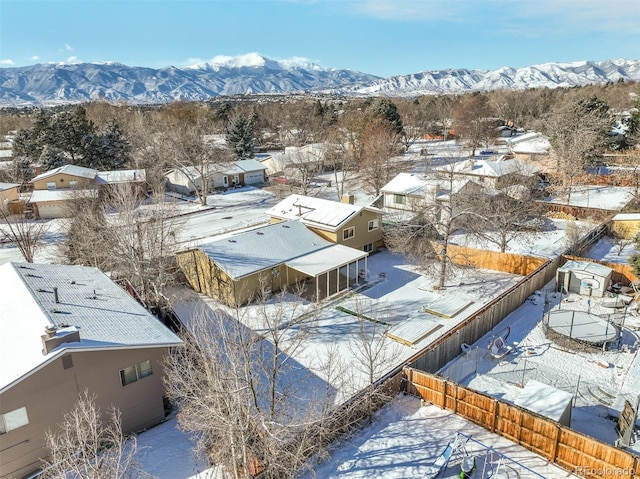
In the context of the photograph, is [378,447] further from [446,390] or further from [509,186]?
[509,186]

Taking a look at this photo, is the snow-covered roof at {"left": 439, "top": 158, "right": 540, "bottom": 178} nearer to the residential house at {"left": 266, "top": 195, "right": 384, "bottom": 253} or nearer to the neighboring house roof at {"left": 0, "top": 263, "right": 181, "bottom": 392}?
the residential house at {"left": 266, "top": 195, "right": 384, "bottom": 253}

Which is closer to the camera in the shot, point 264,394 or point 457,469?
point 457,469

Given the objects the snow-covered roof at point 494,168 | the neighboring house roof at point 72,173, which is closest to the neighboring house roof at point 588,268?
the snow-covered roof at point 494,168

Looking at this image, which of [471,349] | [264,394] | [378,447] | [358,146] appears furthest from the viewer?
[358,146]

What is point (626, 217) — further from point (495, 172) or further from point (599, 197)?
point (599, 197)

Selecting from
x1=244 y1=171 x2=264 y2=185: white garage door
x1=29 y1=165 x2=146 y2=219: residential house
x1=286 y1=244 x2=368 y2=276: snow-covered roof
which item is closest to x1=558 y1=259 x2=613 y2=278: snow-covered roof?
→ x1=286 y1=244 x2=368 y2=276: snow-covered roof

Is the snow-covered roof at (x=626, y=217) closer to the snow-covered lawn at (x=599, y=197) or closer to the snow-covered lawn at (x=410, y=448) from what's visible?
the snow-covered lawn at (x=599, y=197)

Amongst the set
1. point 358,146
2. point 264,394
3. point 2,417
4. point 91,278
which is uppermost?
point 358,146

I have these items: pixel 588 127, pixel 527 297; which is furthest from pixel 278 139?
pixel 527 297
